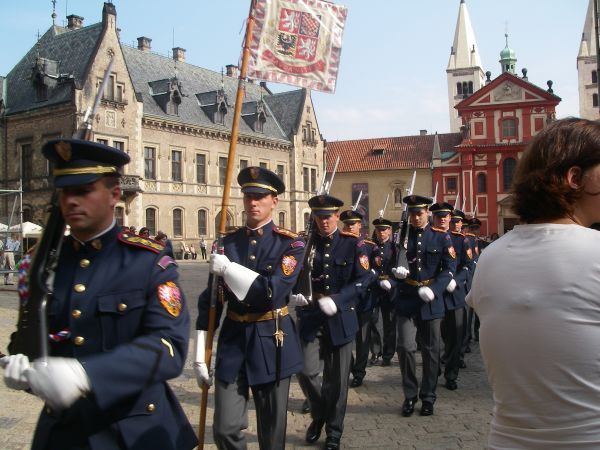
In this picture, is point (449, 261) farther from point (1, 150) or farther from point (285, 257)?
point (1, 150)

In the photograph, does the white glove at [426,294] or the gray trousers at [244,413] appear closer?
the gray trousers at [244,413]

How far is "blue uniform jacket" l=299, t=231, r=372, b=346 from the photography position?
6098 mm

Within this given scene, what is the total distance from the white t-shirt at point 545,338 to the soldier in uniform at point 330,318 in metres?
3.67

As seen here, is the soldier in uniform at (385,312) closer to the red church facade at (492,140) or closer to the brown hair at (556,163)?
the brown hair at (556,163)

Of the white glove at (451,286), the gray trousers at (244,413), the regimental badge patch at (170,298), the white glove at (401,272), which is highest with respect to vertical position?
the regimental badge patch at (170,298)

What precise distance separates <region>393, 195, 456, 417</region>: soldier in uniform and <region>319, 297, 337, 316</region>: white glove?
1.49 metres

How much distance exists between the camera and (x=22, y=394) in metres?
7.48

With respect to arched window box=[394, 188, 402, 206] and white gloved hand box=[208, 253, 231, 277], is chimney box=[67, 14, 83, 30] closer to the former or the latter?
arched window box=[394, 188, 402, 206]

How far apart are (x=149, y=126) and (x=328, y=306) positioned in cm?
3424

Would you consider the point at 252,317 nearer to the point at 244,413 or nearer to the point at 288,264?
the point at 288,264

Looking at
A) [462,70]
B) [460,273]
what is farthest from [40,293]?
[462,70]

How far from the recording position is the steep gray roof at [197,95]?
4025cm

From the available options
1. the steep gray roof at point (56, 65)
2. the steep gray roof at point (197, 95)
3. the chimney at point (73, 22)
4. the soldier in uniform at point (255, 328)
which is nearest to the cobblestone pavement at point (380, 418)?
the soldier in uniform at point (255, 328)

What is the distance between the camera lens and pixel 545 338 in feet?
6.66
